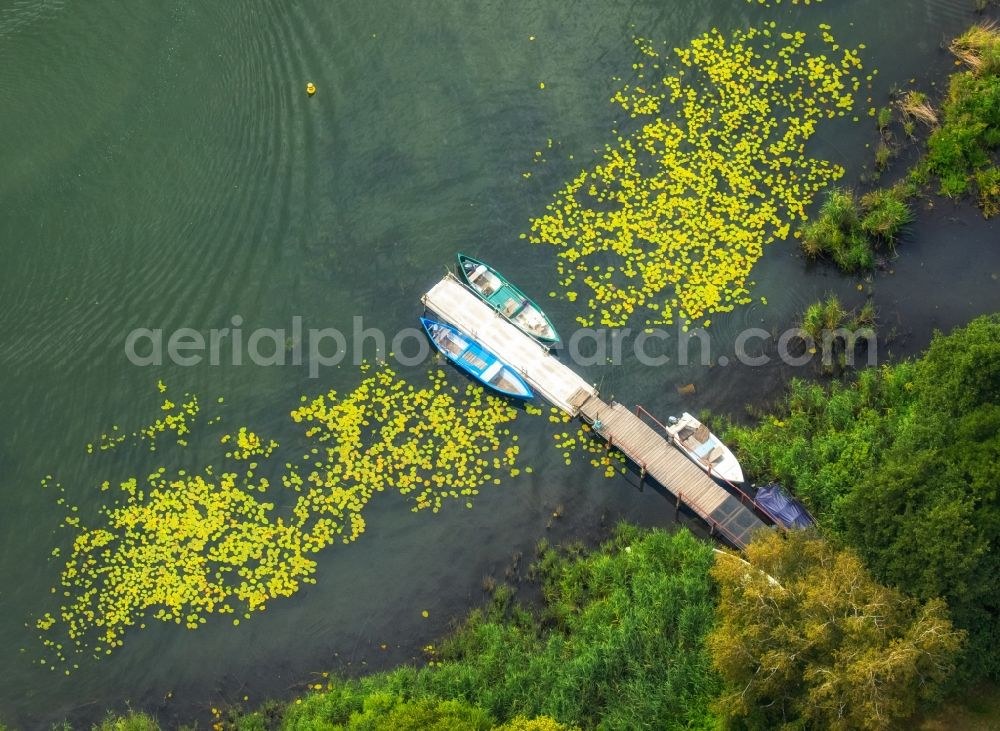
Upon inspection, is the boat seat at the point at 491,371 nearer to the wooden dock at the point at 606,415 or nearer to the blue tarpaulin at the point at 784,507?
the wooden dock at the point at 606,415

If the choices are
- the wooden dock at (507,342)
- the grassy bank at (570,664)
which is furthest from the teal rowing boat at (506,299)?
the grassy bank at (570,664)

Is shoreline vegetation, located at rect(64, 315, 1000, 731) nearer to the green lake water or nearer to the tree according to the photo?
the tree

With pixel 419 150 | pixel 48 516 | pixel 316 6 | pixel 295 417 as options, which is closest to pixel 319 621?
pixel 295 417

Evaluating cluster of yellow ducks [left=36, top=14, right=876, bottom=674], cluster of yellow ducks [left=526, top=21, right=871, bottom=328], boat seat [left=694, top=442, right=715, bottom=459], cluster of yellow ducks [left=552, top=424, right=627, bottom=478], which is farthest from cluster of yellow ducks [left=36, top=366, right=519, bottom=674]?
cluster of yellow ducks [left=526, top=21, right=871, bottom=328]

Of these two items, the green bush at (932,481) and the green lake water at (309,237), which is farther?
the green lake water at (309,237)

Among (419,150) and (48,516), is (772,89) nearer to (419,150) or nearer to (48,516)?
(419,150)

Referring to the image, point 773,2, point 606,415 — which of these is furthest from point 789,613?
point 773,2
